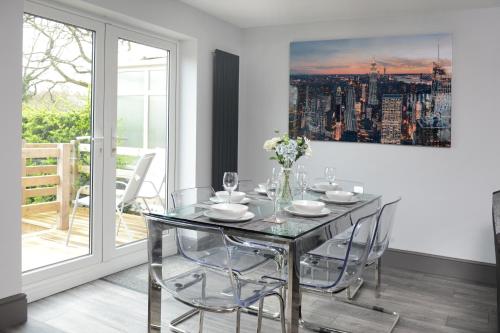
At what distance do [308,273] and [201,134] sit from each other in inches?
92.9

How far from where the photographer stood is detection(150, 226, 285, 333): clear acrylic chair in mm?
2160

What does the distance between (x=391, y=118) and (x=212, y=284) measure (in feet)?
9.36

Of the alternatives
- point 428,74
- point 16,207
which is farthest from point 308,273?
A: point 428,74

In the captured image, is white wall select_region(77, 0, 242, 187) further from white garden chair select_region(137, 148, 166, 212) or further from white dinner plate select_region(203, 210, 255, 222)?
white dinner plate select_region(203, 210, 255, 222)

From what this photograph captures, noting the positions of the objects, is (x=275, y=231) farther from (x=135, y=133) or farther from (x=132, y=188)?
(x=135, y=133)

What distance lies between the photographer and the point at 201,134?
15.4 ft

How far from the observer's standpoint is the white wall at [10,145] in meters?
2.83

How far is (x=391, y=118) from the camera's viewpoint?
14.7 feet

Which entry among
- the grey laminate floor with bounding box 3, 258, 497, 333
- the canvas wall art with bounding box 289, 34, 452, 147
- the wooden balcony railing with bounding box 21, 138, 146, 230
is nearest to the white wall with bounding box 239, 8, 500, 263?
the canvas wall art with bounding box 289, 34, 452, 147

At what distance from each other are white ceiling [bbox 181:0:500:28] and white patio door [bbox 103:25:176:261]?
63 centimetres

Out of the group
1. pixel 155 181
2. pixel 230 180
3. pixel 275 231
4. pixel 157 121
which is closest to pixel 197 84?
pixel 157 121

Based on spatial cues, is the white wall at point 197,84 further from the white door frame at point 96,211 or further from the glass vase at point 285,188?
the glass vase at point 285,188

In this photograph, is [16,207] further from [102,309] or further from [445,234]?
[445,234]

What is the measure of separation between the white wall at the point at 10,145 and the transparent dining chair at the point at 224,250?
39.3 inches
